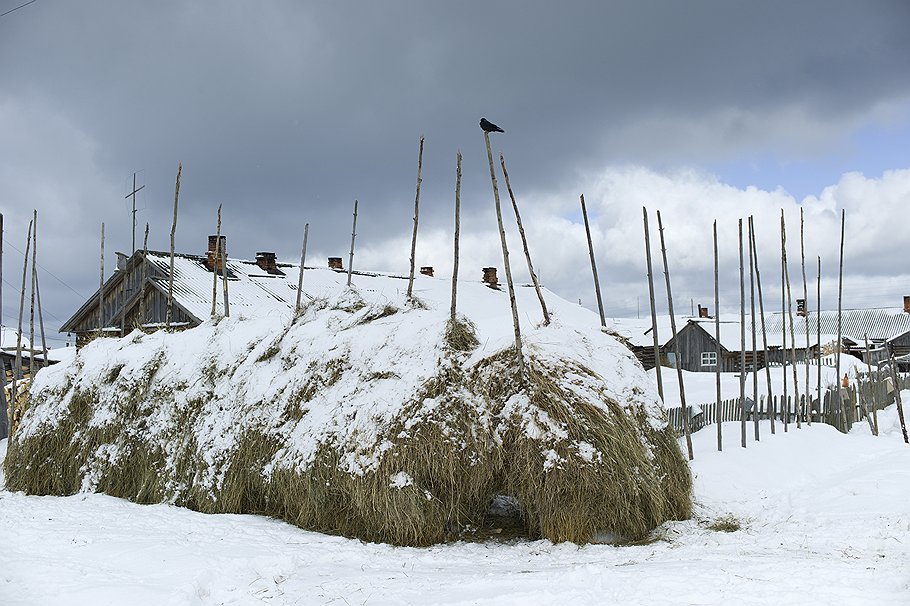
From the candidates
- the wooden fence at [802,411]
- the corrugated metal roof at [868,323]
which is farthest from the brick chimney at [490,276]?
the corrugated metal roof at [868,323]

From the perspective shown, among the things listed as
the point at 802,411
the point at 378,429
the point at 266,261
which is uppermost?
the point at 266,261

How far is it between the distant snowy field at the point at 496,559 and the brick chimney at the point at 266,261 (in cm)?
1521

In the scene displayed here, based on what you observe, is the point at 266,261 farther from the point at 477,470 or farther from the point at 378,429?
the point at 477,470

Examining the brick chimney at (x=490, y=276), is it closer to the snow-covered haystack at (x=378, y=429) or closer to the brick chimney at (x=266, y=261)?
the brick chimney at (x=266, y=261)

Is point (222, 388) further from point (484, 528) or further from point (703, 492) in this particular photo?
point (703, 492)

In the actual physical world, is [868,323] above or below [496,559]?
above

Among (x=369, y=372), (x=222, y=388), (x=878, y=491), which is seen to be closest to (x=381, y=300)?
(x=369, y=372)

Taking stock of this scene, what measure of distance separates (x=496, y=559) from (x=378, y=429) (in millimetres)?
1673

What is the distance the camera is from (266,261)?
23219 millimetres

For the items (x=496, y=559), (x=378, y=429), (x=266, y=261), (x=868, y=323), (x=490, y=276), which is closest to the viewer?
(x=496, y=559)

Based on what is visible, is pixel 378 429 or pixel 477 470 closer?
pixel 477 470

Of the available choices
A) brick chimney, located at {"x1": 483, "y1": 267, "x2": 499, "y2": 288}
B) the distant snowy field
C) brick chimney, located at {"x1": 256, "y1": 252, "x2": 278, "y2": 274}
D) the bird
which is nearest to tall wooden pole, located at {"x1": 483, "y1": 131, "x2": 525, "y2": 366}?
the bird

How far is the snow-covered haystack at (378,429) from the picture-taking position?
617cm

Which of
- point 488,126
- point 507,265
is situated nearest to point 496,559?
point 507,265
